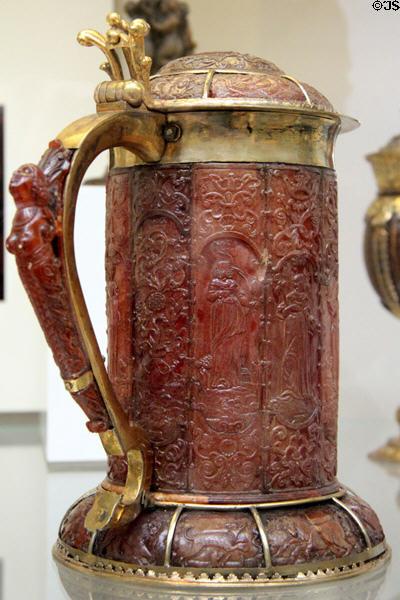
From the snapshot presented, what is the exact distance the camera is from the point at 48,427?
12.0 ft

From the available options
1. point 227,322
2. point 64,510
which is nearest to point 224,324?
point 227,322

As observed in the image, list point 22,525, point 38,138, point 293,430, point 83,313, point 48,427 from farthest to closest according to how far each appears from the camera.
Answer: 1. point 38,138
2. point 48,427
3. point 22,525
4. point 293,430
5. point 83,313

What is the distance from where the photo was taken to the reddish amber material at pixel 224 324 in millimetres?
2191

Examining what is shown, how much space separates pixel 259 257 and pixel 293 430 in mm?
339

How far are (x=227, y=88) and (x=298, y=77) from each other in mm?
2285

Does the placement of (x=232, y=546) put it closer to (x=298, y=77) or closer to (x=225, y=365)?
(x=225, y=365)

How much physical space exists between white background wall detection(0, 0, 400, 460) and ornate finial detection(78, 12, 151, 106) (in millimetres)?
2144

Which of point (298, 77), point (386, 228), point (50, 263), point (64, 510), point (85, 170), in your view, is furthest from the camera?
point (298, 77)

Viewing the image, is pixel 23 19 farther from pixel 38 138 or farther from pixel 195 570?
pixel 195 570

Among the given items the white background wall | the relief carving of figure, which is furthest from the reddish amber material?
the white background wall

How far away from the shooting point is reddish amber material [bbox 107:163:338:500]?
2191mm

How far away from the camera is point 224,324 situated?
2.19m

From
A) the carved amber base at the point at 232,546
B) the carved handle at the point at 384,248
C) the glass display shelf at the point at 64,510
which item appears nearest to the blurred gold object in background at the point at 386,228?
the carved handle at the point at 384,248

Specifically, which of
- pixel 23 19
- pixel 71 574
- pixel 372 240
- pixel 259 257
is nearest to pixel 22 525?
pixel 71 574
